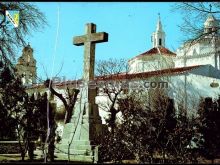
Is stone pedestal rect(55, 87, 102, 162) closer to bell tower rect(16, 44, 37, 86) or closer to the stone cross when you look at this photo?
the stone cross

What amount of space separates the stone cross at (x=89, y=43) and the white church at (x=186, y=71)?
8.28ft

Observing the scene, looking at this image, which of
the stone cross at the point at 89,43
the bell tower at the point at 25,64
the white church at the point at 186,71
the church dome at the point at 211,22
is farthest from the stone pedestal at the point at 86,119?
the church dome at the point at 211,22

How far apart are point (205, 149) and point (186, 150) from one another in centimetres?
340

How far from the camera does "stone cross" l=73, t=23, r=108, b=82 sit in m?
14.6

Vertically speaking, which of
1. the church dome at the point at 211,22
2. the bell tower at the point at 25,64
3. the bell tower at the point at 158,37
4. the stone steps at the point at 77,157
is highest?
the bell tower at the point at 158,37

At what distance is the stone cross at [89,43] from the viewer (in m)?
14.6

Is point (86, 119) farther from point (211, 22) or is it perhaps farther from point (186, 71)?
point (186, 71)

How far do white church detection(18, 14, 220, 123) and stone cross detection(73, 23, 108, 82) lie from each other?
2523mm

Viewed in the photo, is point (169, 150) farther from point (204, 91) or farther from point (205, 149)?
point (204, 91)

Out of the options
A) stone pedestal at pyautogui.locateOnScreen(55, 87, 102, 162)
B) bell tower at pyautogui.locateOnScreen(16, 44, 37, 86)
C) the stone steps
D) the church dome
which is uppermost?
the church dome

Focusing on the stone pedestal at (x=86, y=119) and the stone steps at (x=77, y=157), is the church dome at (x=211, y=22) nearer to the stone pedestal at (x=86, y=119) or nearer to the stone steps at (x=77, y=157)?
the stone pedestal at (x=86, y=119)

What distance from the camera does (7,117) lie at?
13.8 meters

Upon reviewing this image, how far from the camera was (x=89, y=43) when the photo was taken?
14.9 m

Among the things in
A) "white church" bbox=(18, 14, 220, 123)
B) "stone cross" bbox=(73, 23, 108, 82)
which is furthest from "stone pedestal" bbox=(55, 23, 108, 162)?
"white church" bbox=(18, 14, 220, 123)
